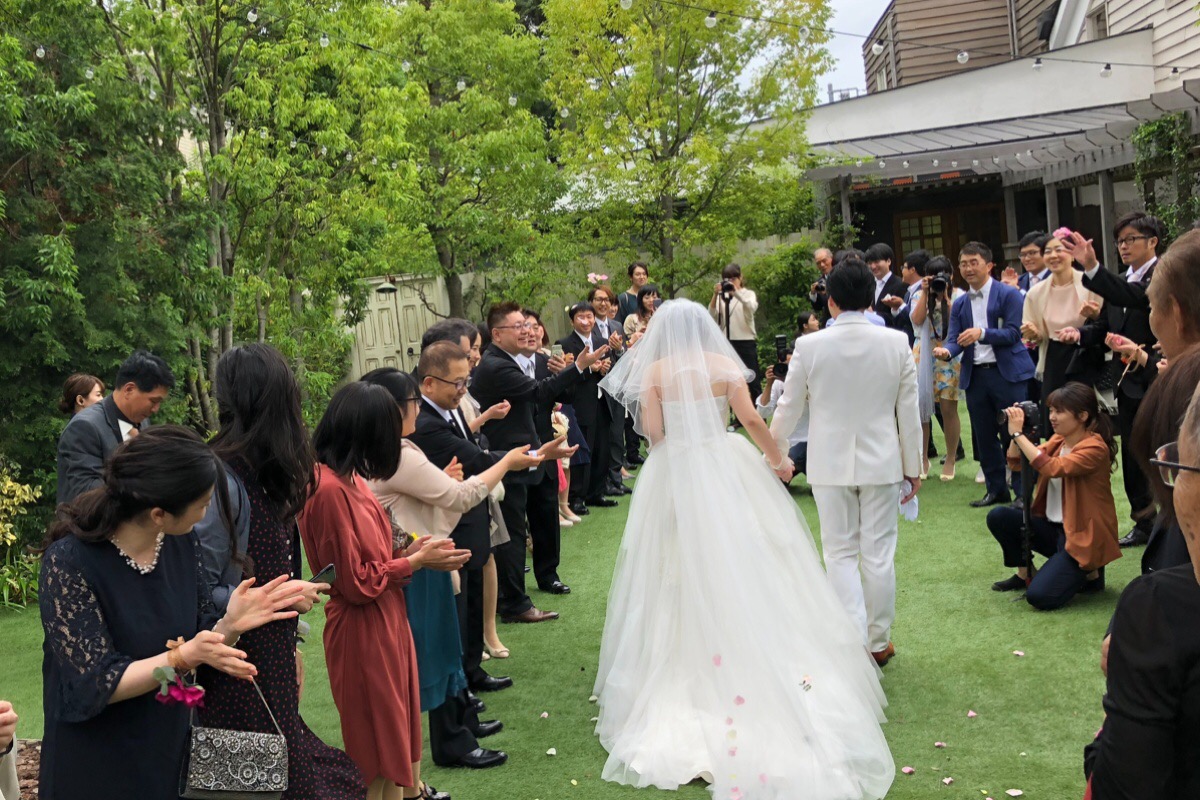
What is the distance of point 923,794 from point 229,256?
8.57 m

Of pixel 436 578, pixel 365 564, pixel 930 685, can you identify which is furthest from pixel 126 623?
pixel 930 685

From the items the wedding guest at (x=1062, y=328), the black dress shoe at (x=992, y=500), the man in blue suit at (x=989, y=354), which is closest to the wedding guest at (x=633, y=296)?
the man in blue suit at (x=989, y=354)

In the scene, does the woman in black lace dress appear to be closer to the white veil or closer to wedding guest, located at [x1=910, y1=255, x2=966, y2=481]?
the white veil

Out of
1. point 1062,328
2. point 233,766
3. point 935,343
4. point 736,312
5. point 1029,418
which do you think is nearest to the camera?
point 233,766

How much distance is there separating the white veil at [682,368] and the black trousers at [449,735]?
1.51 meters

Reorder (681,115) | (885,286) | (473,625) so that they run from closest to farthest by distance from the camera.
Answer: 1. (473,625)
2. (885,286)
3. (681,115)

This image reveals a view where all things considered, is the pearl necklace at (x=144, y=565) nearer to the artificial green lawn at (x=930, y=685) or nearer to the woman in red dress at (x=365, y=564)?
the woman in red dress at (x=365, y=564)

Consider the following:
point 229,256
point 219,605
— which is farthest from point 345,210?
point 219,605

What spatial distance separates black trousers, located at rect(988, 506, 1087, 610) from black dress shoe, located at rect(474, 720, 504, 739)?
9.87ft

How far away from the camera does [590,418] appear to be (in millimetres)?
9961

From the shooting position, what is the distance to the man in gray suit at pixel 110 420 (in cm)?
548

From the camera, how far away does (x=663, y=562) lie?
4.98 m

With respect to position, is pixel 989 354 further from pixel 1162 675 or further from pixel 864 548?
pixel 1162 675

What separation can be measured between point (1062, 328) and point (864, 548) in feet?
9.05
